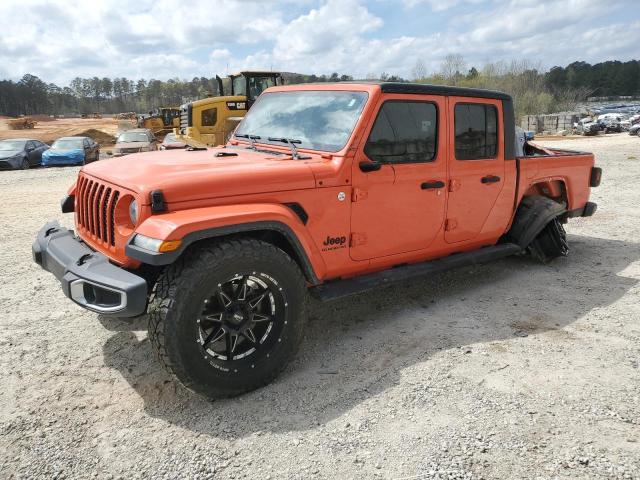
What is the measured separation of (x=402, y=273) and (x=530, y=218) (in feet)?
6.47

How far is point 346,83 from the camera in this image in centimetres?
407

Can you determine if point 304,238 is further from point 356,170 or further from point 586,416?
point 586,416

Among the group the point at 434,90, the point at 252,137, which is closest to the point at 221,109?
the point at 252,137

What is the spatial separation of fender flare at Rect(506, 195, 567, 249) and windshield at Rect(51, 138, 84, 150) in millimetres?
17565

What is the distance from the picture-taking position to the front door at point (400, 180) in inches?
147

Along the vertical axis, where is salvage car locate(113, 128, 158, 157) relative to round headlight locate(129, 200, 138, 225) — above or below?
above

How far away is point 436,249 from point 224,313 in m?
2.15

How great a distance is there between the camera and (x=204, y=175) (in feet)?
10.2

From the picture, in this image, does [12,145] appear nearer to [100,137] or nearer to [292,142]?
[100,137]

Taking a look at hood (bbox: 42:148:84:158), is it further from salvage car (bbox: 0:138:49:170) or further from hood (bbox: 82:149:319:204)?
hood (bbox: 82:149:319:204)

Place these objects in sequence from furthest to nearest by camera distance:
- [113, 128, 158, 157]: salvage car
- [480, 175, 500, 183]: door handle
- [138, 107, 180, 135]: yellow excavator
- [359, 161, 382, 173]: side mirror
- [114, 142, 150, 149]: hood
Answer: [138, 107, 180, 135]: yellow excavator < [114, 142, 150, 149]: hood < [113, 128, 158, 157]: salvage car < [480, 175, 500, 183]: door handle < [359, 161, 382, 173]: side mirror

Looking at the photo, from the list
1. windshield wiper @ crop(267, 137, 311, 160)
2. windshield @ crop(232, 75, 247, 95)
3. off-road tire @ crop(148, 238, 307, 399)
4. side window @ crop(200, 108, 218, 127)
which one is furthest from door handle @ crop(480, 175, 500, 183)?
side window @ crop(200, 108, 218, 127)

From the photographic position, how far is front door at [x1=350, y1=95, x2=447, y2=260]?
3723 millimetres

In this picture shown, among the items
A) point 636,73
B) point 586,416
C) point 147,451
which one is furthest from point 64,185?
point 636,73
